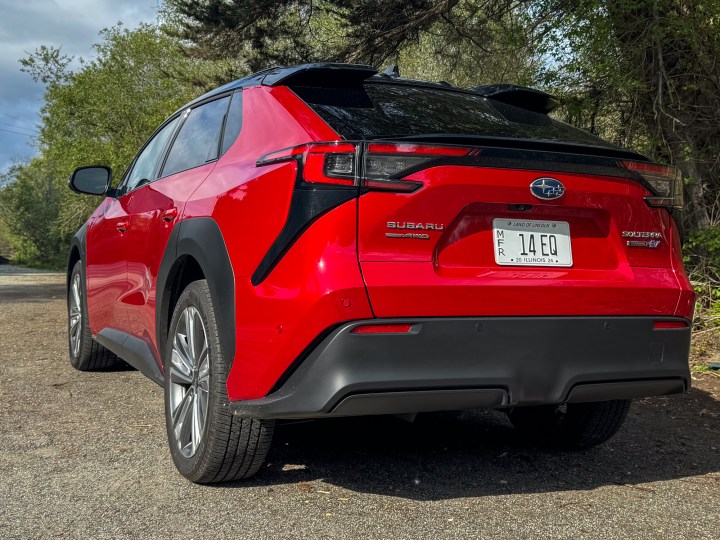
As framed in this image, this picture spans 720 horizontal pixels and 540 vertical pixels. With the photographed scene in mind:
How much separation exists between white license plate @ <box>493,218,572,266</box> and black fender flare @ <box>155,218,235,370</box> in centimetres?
103

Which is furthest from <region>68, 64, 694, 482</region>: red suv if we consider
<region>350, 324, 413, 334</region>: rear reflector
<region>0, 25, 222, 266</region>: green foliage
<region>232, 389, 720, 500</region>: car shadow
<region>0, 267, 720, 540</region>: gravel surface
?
<region>0, 25, 222, 266</region>: green foliage

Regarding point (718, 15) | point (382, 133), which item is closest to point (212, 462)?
point (382, 133)

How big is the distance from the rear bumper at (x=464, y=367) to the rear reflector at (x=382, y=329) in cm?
1

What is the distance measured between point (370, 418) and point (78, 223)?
104ft

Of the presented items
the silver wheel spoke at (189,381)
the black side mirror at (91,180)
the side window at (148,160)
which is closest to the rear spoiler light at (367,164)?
the silver wheel spoke at (189,381)

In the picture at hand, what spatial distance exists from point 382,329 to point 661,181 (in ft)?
4.62

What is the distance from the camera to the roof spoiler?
10.7 ft

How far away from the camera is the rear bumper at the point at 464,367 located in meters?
2.81

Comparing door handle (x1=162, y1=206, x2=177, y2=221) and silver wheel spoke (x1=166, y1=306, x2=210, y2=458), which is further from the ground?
door handle (x1=162, y1=206, x2=177, y2=221)

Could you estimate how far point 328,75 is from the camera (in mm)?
3297

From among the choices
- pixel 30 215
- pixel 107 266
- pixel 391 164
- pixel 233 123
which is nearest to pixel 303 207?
pixel 391 164

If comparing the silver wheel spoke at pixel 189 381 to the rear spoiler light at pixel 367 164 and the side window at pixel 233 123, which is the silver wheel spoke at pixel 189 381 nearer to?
the side window at pixel 233 123

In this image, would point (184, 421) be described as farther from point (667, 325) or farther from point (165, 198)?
point (667, 325)

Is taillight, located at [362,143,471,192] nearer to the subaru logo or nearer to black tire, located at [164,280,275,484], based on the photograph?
the subaru logo
